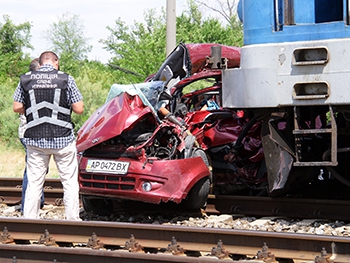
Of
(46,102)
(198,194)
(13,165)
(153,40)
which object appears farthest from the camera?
(153,40)

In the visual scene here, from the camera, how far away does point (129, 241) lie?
21.1 feet

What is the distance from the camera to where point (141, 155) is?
795cm

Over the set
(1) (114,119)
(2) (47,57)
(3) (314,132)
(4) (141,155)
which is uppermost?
(2) (47,57)

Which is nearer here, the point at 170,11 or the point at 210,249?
the point at 210,249

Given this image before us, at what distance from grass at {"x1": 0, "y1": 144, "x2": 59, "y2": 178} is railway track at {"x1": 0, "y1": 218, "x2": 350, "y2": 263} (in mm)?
6357

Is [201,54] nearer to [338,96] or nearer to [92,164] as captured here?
[92,164]

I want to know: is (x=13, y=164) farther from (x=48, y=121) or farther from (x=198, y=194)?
(x=48, y=121)

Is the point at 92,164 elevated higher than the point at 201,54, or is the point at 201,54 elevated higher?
the point at 201,54

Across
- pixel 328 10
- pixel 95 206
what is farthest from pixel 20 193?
pixel 328 10

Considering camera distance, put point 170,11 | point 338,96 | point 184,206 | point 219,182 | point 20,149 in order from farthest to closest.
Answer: point 20,149
point 170,11
point 219,182
point 184,206
point 338,96

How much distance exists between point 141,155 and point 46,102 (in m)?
1.27

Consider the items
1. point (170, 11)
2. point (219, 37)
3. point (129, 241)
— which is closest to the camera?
point (129, 241)

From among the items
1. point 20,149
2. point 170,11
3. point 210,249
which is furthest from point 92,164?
point 20,149

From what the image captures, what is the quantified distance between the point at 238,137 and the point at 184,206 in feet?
3.69
